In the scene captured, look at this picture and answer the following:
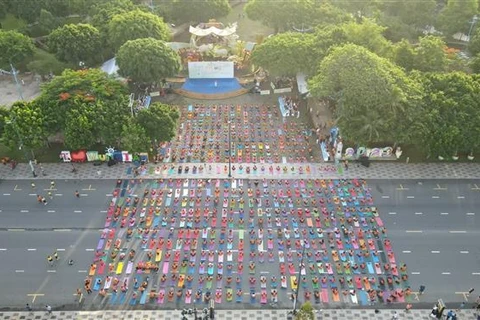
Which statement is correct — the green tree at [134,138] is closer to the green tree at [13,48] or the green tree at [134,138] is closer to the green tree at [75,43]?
the green tree at [75,43]

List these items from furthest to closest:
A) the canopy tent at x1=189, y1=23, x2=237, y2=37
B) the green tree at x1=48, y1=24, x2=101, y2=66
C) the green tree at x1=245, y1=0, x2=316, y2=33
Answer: the green tree at x1=245, y1=0, x2=316, y2=33 → the canopy tent at x1=189, y1=23, x2=237, y2=37 → the green tree at x1=48, y1=24, x2=101, y2=66

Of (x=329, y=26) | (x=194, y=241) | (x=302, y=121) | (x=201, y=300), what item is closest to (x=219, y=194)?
(x=194, y=241)

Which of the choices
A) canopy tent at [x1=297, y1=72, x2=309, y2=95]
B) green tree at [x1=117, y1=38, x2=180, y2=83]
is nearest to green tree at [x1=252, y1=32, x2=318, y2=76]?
canopy tent at [x1=297, y1=72, x2=309, y2=95]

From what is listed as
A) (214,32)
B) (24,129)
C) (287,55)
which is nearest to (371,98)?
(287,55)

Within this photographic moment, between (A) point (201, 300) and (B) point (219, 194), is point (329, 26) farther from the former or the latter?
(A) point (201, 300)

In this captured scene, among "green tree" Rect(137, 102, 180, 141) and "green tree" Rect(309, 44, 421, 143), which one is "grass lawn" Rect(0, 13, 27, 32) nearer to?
"green tree" Rect(137, 102, 180, 141)
